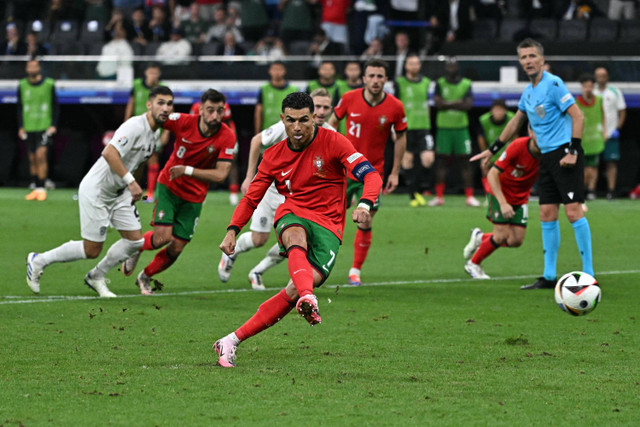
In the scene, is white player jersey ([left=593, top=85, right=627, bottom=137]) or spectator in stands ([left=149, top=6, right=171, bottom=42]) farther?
spectator in stands ([left=149, top=6, right=171, bottom=42])

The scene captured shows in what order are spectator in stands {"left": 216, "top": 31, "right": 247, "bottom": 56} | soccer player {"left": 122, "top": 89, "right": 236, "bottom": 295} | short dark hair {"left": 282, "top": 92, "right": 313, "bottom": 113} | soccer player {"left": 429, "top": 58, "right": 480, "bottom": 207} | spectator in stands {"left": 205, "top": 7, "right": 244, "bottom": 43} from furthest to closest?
spectator in stands {"left": 205, "top": 7, "right": 244, "bottom": 43}
spectator in stands {"left": 216, "top": 31, "right": 247, "bottom": 56}
soccer player {"left": 429, "top": 58, "right": 480, "bottom": 207}
soccer player {"left": 122, "top": 89, "right": 236, "bottom": 295}
short dark hair {"left": 282, "top": 92, "right": 313, "bottom": 113}

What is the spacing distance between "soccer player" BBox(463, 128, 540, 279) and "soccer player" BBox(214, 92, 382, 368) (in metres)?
3.62

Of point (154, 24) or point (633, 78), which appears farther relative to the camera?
point (154, 24)

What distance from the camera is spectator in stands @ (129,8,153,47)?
21.4 meters

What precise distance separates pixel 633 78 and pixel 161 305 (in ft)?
38.0

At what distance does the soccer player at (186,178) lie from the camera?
9.33 m

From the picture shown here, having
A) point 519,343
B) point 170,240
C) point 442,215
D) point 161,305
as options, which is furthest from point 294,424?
point 442,215

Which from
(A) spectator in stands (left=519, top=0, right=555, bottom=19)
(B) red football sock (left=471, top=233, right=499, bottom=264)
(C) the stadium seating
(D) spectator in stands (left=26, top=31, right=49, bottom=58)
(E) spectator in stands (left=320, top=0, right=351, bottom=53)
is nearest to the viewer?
(B) red football sock (left=471, top=233, right=499, bottom=264)

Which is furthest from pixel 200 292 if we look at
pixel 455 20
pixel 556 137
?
pixel 455 20

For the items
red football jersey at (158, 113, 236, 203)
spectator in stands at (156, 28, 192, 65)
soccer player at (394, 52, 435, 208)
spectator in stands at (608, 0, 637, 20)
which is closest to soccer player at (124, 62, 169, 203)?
spectator in stands at (156, 28, 192, 65)

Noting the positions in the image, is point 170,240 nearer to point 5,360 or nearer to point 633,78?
point 5,360

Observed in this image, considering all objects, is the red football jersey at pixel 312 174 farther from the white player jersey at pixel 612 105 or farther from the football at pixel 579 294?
the white player jersey at pixel 612 105

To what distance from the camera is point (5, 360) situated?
6.26m

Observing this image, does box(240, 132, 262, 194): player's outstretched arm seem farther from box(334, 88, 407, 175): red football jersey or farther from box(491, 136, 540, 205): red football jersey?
box(491, 136, 540, 205): red football jersey
